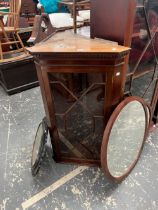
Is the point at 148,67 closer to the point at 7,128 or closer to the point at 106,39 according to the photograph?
the point at 106,39

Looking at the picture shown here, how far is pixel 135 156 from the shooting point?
46.8 inches

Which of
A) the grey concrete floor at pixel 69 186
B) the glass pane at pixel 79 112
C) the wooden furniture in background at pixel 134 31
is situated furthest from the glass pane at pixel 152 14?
the grey concrete floor at pixel 69 186

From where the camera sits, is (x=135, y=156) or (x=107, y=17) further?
(x=135, y=156)

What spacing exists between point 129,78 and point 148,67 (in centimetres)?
19

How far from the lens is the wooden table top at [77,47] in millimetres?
749

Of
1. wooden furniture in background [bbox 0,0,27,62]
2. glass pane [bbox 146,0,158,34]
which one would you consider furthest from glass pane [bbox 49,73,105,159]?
wooden furniture in background [bbox 0,0,27,62]

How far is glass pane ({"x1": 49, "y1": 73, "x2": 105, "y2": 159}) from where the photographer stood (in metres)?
0.88

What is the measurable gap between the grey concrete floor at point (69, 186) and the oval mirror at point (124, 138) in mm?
101

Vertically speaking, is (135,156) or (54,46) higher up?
(54,46)

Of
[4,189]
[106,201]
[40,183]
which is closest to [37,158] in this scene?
[40,183]

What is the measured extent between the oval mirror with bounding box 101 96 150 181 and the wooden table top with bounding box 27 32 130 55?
10.3 inches

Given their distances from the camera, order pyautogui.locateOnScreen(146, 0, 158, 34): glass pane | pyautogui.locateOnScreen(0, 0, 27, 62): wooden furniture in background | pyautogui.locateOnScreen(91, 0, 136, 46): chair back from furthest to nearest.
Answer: pyautogui.locateOnScreen(0, 0, 27, 62): wooden furniture in background → pyautogui.locateOnScreen(146, 0, 158, 34): glass pane → pyautogui.locateOnScreen(91, 0, 136, 46): chair back

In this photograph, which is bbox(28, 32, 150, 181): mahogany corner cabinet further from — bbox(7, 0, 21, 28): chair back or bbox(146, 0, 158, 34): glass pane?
bbox(7, 0, 21, 28): chair back

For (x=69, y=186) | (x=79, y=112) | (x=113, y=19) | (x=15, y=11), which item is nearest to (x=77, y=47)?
(x=113, y=19)
